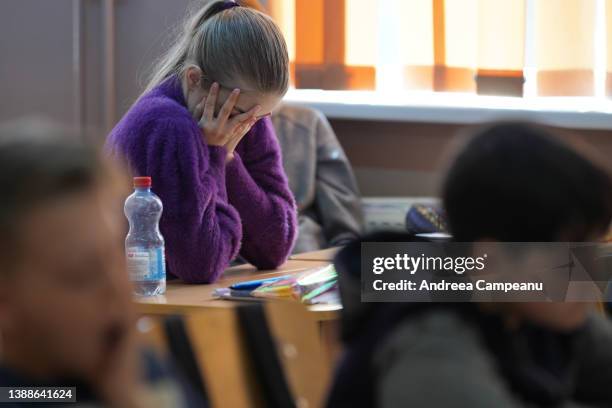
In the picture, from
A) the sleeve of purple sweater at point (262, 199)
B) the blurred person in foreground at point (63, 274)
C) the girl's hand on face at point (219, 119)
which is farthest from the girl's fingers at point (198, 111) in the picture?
the blurred person in foreground at point (63, 274)

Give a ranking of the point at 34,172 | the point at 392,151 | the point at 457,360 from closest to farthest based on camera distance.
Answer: the point at 34,172 → the point at 457,360 → the point at 392,151

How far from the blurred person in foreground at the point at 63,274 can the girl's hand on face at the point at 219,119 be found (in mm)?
1510

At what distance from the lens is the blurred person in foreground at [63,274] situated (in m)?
0.68

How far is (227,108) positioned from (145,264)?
1.35ft

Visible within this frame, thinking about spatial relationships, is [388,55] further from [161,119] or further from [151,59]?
[161,119]

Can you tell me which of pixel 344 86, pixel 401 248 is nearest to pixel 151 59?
pixel 344 86

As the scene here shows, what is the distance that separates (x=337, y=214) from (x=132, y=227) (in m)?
1.66

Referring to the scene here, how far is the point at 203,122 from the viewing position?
7.39 feet

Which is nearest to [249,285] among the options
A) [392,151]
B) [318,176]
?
[318,176]

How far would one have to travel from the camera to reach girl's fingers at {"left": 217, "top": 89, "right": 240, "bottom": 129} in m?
2.21

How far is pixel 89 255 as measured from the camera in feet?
2.26

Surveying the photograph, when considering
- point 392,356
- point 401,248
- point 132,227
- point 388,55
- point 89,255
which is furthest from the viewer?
point 388,55

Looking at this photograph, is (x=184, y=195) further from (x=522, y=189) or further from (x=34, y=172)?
(x=34, y=172)

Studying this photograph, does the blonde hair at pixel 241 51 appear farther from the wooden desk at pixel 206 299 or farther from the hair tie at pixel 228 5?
the wooden desk at pixel 206 299
